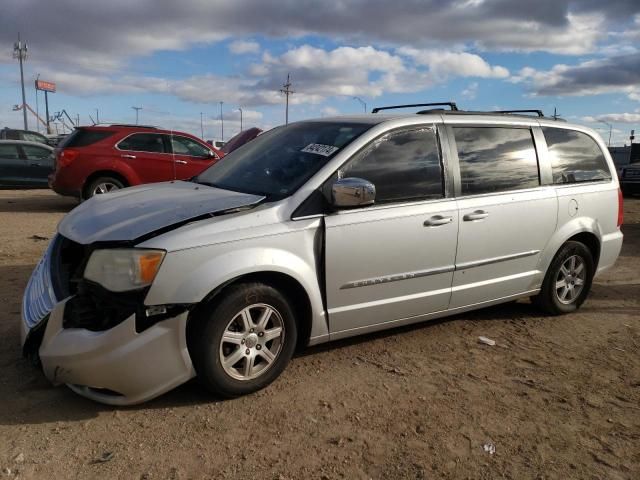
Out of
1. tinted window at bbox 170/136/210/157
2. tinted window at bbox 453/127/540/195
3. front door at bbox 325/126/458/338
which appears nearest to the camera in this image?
front door at bbox 325/126/458/338

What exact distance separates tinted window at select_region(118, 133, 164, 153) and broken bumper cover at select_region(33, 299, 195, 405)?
321 inches

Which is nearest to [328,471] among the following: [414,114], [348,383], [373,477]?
[373,477]

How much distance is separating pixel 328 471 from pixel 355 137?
2.09 m

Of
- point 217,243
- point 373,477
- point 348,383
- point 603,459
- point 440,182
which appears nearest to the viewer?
point 373,477

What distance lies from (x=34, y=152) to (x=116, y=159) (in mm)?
5347


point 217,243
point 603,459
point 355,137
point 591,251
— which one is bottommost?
point 603,459

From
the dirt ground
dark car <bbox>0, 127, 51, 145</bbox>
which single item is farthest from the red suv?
dark car <bbox>0, 127, 51, 145</bbox>

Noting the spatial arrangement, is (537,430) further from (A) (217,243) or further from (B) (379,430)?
(A) (217,243)

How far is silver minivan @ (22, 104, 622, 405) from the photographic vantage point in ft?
9.81

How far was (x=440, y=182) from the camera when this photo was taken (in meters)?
4.05

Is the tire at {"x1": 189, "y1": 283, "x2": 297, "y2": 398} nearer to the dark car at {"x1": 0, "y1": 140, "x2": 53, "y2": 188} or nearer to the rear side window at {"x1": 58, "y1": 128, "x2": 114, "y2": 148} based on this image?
the rear side window at {"x1": 58, "y1": 128, "x2": 114, "y2": 148}

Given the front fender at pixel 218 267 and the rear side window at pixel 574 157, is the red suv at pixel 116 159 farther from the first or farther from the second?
the front fender at pixel 218 267

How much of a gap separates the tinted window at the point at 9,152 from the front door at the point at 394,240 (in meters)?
13.2

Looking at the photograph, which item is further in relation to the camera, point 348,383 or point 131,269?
point 348,383
